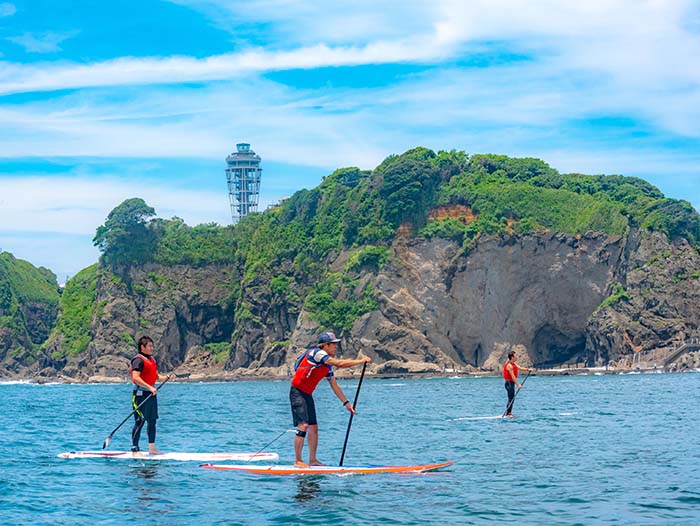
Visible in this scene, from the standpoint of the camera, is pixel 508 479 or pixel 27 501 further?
pixel 508 479

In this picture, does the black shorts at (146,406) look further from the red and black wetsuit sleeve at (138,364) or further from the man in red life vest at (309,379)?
the man in red life vest at (309,379)

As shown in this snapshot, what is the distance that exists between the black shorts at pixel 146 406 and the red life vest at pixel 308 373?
12.5ft

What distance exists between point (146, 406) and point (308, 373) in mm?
4234

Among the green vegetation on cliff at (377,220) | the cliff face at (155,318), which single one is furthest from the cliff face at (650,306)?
the cliff face at (155,318)

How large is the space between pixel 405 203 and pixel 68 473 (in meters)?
107

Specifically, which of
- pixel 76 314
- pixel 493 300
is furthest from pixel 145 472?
pixel 76 314

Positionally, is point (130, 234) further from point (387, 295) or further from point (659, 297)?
point (659, 297)

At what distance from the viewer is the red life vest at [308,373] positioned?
675 inches

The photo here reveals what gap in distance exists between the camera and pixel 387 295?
119500 mm

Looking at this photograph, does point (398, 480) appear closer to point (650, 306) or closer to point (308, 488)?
point (308, 488)

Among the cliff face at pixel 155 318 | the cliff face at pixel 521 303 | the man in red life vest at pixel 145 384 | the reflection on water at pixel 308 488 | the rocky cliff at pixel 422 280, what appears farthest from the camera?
the cliff face at pixel 155 318

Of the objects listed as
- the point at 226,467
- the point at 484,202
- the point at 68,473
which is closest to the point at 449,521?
the point at 226,467

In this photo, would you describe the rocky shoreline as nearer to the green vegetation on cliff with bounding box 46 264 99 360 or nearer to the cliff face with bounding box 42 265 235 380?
the cliff face with bounding box 42 265 235 380

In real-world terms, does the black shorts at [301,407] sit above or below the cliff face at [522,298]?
below
